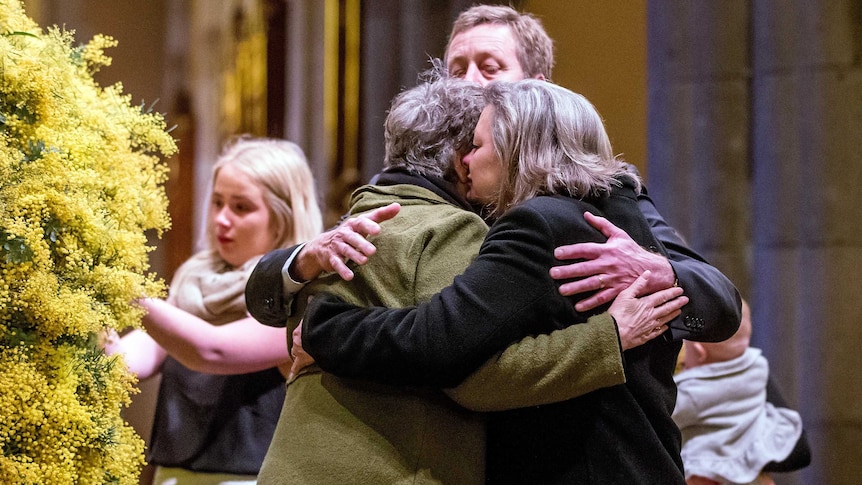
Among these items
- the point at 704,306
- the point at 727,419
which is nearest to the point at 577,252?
the point at 704,306

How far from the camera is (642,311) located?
1.86 meters

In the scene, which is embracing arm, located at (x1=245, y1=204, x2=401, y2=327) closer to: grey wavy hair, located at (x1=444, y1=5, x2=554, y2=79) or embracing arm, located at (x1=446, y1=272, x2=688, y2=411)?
embracing arm, located at (x1=446, y1=272, x2=688, y2=411)

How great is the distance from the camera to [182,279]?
3.13 meters

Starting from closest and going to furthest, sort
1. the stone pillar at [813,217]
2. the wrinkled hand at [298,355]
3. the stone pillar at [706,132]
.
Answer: the wrinkled hand at [298,355], the stone pillar at [813,217], the stone pillar at [706,132]

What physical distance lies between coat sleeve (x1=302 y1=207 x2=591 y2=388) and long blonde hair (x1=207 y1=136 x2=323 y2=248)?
4.22 ft

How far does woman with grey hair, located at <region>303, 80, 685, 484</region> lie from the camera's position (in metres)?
1.74

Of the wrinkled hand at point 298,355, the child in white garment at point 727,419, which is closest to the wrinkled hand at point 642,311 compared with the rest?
the wrinkled hand at point 298,355

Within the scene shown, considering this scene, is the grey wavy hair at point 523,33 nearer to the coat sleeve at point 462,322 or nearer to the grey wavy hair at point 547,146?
the grey wavy hair at point 547,146

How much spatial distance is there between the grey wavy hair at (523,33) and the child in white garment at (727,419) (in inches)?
43.3

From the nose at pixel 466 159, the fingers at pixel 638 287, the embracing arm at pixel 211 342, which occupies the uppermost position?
the nose at pixel 466 159

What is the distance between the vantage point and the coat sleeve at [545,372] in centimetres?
174

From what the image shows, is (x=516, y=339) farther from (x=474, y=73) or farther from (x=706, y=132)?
(x=706, y=132)

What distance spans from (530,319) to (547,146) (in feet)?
1.13

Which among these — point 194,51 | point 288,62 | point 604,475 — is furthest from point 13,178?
point 194,51
